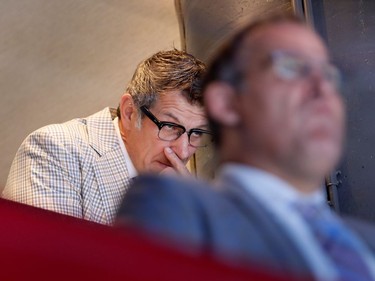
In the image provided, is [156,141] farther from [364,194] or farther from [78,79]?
[78,79]

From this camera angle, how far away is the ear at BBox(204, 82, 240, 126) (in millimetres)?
543

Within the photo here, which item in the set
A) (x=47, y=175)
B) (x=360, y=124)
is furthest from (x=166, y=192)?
(x=360, y=124)

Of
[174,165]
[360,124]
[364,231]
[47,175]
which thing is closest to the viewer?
[364,231]

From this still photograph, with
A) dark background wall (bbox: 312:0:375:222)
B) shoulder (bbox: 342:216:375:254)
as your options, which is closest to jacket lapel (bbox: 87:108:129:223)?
dark background wall (bbox: 312:0:375:222)

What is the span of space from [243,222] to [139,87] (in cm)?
107

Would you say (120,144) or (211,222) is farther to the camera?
(120,144)

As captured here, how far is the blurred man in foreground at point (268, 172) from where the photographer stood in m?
0.49

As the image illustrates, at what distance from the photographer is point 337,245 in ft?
1.70

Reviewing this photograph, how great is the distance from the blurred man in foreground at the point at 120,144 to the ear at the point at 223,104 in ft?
2.76

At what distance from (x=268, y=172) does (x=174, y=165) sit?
963 millimetres

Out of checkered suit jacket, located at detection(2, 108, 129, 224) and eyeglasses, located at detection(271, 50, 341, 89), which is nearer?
eyeglasses, located at detection(271, 50, 341, 89)

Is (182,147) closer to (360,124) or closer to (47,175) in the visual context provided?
(47,175)

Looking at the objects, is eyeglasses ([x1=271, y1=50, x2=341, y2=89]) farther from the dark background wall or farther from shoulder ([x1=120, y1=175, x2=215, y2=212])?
the dark background wall

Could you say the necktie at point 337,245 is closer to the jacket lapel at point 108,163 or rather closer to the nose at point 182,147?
the jacket lapel at point 108,163
